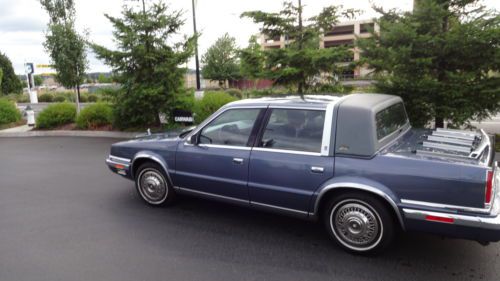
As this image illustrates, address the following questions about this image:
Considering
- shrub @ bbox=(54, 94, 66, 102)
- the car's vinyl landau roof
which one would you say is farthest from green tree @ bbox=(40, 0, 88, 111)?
shrub @ bbox=(54, 94, 66, 102)

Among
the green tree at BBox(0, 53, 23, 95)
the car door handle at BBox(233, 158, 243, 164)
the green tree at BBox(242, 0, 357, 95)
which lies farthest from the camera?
the green tree at BBox(0, 53, 23, 95)

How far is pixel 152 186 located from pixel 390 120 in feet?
10.7

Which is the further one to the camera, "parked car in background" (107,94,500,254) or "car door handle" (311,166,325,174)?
"car door handle" (311,166,325,174)

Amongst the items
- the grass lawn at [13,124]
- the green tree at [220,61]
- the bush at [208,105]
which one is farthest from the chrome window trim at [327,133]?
the green tree at [220,61]

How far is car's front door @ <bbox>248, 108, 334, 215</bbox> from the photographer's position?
12.0 feet

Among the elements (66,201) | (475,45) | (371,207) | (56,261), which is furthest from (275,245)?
(475,45)

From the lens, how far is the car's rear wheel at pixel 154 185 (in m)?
4.92

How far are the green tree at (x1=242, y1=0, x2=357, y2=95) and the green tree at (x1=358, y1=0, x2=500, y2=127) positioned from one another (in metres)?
1.48

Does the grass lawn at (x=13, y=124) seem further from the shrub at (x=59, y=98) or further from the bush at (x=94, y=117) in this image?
the shrub at (x=59, y=98)

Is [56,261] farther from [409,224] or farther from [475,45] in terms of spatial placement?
[475,45]

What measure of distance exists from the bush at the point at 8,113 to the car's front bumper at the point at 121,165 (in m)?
11.7

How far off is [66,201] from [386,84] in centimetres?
642

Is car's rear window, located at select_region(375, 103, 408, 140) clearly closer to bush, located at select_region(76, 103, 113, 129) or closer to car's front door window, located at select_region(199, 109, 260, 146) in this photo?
car's front door window, located at select_region(199, 109, 260, 146)

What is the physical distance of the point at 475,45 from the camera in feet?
22.0
